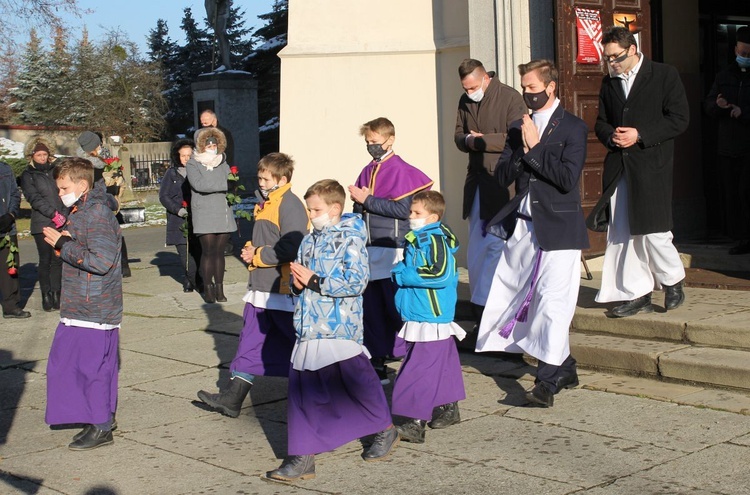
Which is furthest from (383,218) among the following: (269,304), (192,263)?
(192,263)

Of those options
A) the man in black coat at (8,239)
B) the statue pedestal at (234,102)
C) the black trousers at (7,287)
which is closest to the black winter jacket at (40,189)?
the man in black coat at (8,239)

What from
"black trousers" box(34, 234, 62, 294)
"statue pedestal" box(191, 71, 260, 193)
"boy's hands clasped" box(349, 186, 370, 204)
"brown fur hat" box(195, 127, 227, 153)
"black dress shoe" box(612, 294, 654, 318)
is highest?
"statue pedestal" box(191, 71, 260, 193)

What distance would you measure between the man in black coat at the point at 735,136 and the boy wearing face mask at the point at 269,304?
4787 mm

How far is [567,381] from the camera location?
6473 mm

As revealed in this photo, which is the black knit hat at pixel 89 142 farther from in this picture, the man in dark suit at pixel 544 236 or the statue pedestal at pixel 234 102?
the statue pedestal at pixel 234 102

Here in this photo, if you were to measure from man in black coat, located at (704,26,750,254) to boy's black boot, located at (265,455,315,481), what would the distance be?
5.60 metres

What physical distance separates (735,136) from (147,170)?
24337 millimetres

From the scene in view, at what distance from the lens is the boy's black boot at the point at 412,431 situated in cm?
572

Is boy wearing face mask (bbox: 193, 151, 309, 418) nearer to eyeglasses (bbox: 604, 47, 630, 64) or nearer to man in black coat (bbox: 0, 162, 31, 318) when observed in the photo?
Answer: eyeglasses (bbox: 604, 47, 630, 64)

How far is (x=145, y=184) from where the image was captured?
3145 centimetres

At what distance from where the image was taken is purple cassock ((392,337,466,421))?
5812 mm


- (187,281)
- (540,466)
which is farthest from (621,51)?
(187,281)

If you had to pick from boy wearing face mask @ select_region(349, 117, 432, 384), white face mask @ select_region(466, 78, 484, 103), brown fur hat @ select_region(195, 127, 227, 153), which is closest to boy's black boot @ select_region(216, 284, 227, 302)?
brown fur hat @ select_region(195, 127, 227, 153)

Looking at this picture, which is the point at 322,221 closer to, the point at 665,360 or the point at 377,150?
the point at 377,150
